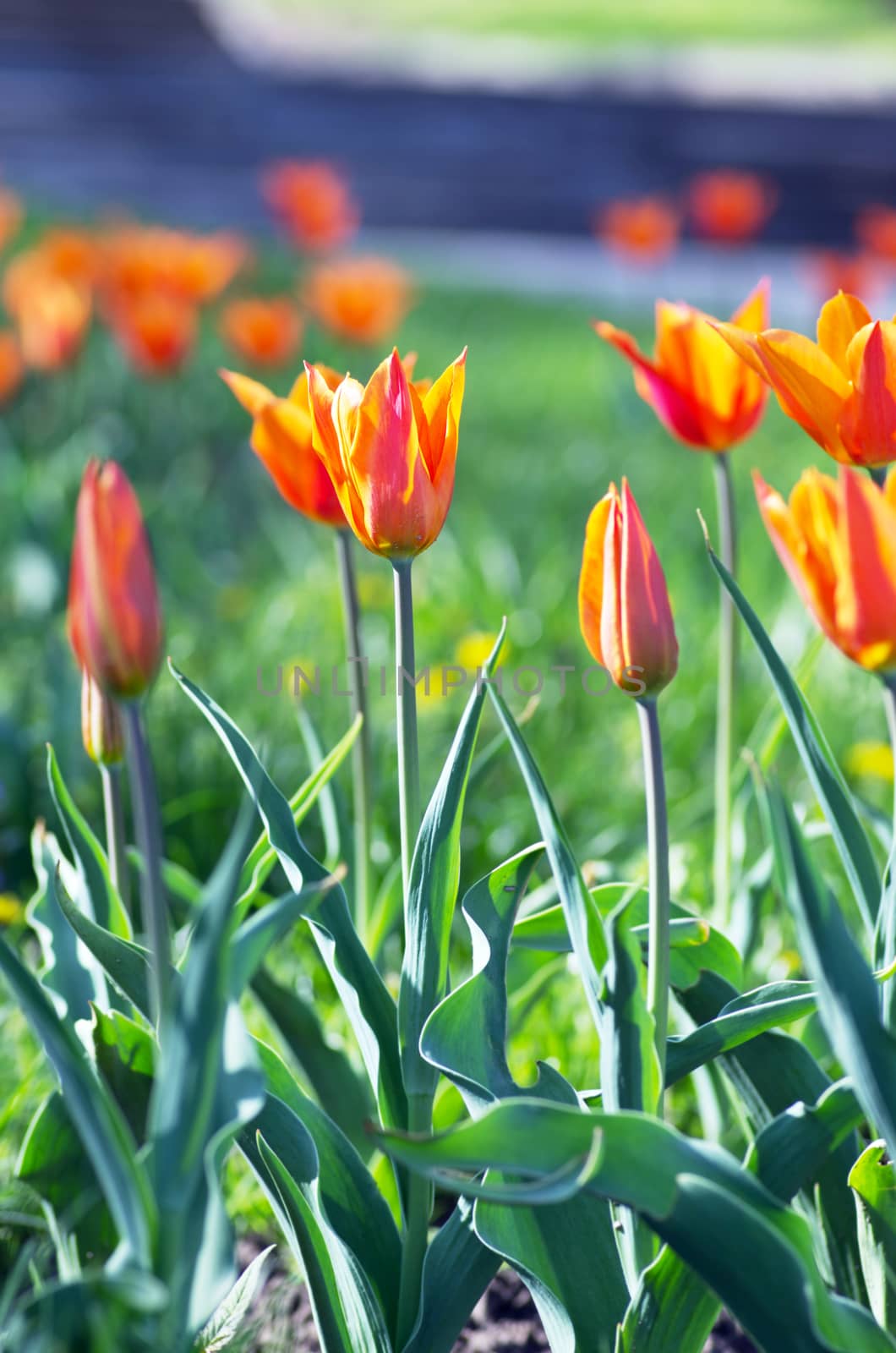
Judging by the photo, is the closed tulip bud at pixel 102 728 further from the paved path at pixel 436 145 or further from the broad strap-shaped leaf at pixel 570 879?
the paved path at pixel 436 145

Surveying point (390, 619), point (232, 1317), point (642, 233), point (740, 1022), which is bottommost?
point (232, 1317)

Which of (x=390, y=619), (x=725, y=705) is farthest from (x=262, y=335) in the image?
(x=725, y=705)

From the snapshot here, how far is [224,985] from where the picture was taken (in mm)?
706

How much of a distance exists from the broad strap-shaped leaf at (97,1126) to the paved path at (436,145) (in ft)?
25.5

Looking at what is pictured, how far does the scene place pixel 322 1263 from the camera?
0.96 m

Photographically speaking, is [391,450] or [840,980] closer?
[840,980]

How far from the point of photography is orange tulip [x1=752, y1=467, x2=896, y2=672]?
0.78 m

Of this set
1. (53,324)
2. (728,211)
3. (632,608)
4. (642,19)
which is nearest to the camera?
(632,608)

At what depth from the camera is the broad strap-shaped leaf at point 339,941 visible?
920 millimetres

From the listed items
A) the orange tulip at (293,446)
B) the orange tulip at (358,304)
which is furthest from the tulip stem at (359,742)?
the orange tulip at (358,304)

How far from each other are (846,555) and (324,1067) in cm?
68

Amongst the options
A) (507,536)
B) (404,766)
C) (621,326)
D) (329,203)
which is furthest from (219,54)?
(404,766)

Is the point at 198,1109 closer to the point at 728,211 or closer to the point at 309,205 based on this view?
the point at 309,205

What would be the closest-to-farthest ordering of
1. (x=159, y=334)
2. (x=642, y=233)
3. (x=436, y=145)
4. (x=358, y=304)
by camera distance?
(x=159, y=334) < (x=358, y=304) < (x=642, y=233) < (x=436, y=145)
